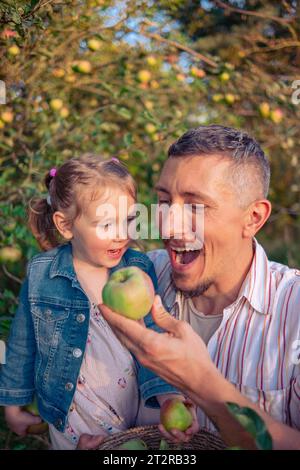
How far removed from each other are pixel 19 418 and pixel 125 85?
6.87 ft

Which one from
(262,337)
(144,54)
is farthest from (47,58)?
(262,337)

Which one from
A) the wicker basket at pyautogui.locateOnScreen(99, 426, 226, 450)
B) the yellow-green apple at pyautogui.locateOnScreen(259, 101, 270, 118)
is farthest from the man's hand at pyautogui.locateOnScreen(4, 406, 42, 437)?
the yellow-green apple at pyautogui.locateOnScreen(259, 101, 270, 118)

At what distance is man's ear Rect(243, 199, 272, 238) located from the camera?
1835 mm

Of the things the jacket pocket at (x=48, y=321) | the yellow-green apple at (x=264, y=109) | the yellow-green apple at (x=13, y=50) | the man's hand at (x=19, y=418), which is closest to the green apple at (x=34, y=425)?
the man's hand at (x=19, y=418)

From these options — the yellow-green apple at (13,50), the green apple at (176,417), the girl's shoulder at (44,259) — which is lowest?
the green apple at (176,417)

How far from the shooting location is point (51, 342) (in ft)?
6.00

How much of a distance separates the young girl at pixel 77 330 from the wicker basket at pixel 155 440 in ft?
0.41

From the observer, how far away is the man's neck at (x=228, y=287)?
1879 millimetres

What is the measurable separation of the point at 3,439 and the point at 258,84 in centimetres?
250

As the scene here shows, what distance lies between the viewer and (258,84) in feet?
11.6

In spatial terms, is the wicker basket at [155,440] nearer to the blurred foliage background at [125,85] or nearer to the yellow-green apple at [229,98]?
the blurred foliage background at [125,85]

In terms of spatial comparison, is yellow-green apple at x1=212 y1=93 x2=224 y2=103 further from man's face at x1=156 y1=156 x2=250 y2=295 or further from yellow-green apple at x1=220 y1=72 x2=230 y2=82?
man's face at x1=156 y1=156 x2=250 y2=295

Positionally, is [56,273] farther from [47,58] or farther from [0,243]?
[47,58]

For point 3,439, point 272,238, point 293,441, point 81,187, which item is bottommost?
point 272,238
